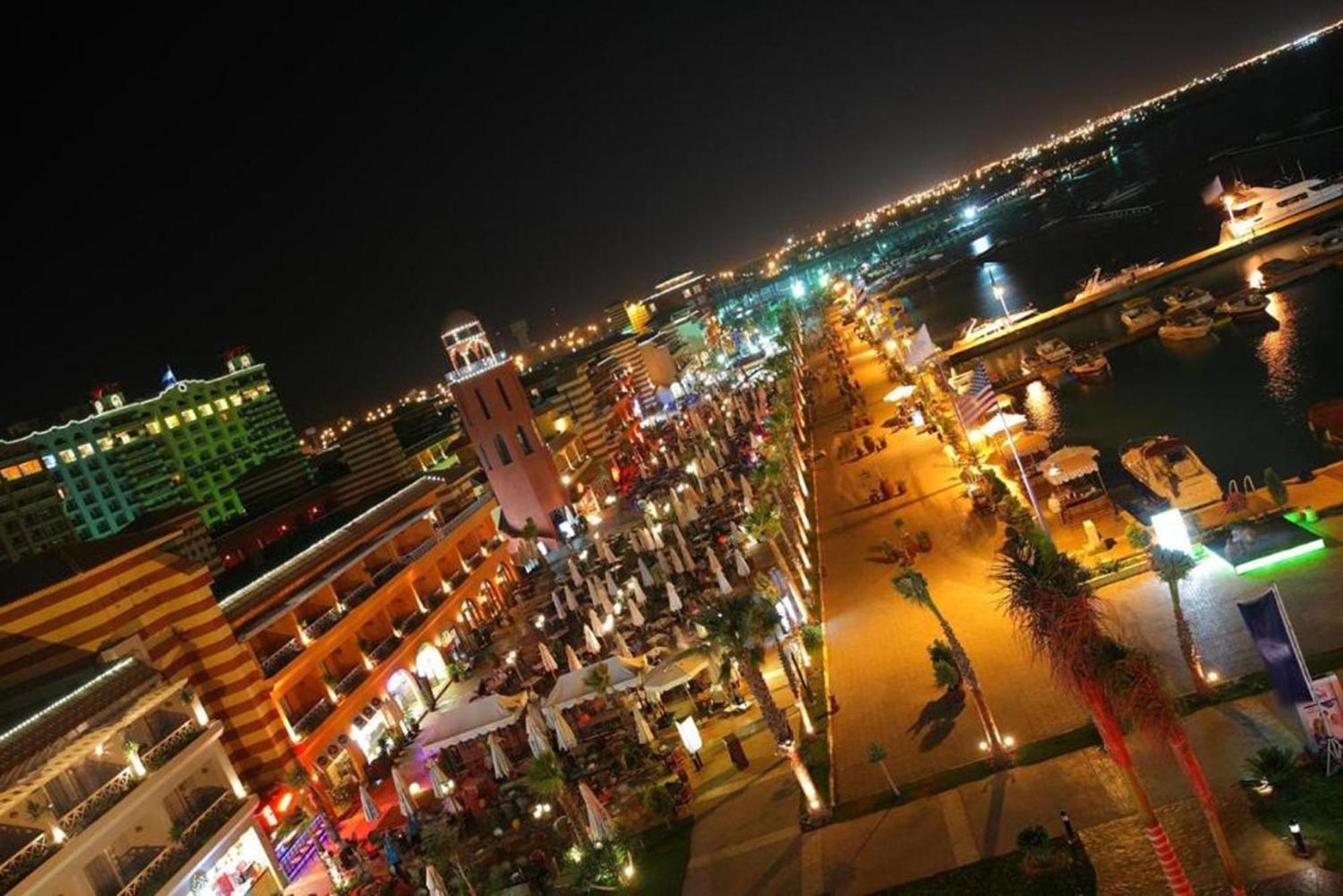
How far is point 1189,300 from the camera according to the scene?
2571 inches

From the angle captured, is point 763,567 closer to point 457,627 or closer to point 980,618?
point 980,618

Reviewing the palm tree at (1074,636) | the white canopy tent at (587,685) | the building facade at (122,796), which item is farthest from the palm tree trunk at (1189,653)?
the building facade at (122,796)

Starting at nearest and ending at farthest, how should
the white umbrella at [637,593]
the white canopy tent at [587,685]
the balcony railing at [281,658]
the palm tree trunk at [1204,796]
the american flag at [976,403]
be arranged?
the palm tree trunk at [1204,796], the white canopy tent at [587,685], the balcony railing at [281,658], the american flag at [976,403], the white umbrella at [637,593]

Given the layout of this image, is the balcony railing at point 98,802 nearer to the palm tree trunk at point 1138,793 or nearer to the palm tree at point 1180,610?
the palm tree trunk at point 1138,793

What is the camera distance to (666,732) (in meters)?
26.7

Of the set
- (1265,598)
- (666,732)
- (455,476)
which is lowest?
(666,732)

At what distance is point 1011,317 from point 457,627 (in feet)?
219

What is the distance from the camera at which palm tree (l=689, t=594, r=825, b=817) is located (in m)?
19.5

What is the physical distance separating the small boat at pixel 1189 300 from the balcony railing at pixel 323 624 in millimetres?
61815

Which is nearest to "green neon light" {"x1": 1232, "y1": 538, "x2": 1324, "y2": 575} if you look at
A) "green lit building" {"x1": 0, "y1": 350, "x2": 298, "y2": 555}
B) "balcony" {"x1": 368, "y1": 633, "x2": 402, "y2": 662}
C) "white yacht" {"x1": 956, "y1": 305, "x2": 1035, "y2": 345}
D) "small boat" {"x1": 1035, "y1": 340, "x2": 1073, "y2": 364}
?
"balcony" {"x1": 368, "y1": 633, "x2": 402, "y2": 662}

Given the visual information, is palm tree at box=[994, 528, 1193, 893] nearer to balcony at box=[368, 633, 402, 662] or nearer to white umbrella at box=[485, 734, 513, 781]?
white umbrella at box=[485, 734, 513, 781]

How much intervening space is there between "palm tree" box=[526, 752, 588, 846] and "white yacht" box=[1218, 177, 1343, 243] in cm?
8308

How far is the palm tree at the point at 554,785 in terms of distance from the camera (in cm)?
2050

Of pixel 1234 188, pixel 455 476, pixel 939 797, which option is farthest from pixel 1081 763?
pixel 1234 188
